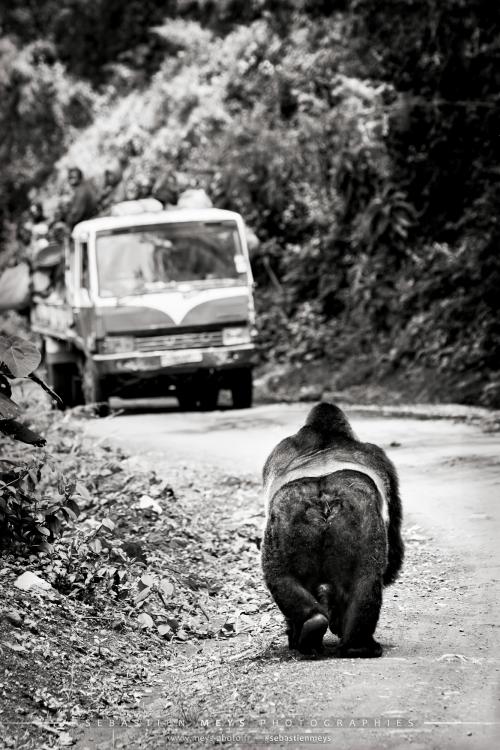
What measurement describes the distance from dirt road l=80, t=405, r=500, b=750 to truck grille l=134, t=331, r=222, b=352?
5.73 m

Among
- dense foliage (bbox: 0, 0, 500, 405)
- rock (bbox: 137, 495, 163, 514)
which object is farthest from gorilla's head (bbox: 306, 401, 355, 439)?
dense foliage (bbox: 0, 0, 500, 405)

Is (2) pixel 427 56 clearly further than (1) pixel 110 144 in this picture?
No

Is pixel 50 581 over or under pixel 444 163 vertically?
under

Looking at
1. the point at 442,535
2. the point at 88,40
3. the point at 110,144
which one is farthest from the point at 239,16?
the point at 442,535

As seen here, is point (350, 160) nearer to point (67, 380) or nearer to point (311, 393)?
point (311, 393)

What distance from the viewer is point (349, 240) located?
21391mm

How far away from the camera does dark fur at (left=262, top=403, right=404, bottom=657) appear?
580cm

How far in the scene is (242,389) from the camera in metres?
16.7

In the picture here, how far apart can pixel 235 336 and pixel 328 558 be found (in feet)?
33.7

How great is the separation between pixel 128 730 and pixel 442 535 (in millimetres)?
3595

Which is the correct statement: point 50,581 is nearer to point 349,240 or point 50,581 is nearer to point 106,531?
point 106,531

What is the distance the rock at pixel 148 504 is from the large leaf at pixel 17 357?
2601 millimetres

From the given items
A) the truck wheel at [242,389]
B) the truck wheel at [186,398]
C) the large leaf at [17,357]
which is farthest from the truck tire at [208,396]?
the large leaf at [17,357]

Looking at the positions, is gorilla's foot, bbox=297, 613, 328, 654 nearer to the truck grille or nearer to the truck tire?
the truck grille
